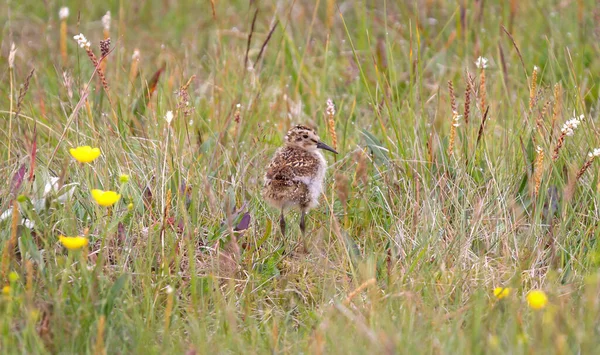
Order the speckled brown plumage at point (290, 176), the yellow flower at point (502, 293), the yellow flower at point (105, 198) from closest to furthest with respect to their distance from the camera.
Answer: the yellow flower at point (502, 293)
the yellow flower at point (105, 198)
the speckled brown plumage at point (290, 176)

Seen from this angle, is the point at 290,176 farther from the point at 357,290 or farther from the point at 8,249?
the point at 8,249

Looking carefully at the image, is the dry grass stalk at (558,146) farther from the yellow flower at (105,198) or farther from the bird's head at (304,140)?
the yellow flower at (105,198)

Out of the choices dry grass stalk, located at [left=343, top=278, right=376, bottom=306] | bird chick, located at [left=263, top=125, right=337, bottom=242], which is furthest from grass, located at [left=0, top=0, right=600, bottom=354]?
bird chick, located at [left=263, top=125, right=337, bottom=242]

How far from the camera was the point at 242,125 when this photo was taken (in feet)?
17.1

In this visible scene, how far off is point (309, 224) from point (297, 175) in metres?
0.26

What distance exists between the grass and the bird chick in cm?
11

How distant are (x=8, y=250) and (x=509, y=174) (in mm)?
2368

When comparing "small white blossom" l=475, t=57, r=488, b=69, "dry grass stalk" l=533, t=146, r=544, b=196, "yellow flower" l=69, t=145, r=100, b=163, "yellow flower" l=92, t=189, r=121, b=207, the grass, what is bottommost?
the grass

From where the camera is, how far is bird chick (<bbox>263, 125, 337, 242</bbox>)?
13.7 feet

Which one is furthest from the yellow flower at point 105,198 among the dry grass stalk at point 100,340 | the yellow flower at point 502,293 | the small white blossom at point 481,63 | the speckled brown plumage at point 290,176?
the small white blossom at point 481,63

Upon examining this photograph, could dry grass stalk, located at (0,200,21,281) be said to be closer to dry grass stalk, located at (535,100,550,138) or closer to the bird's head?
the bird's head

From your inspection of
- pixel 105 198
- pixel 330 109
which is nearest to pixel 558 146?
pixel 330 109

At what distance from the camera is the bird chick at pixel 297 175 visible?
416cm

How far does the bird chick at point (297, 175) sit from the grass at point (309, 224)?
0.11m
